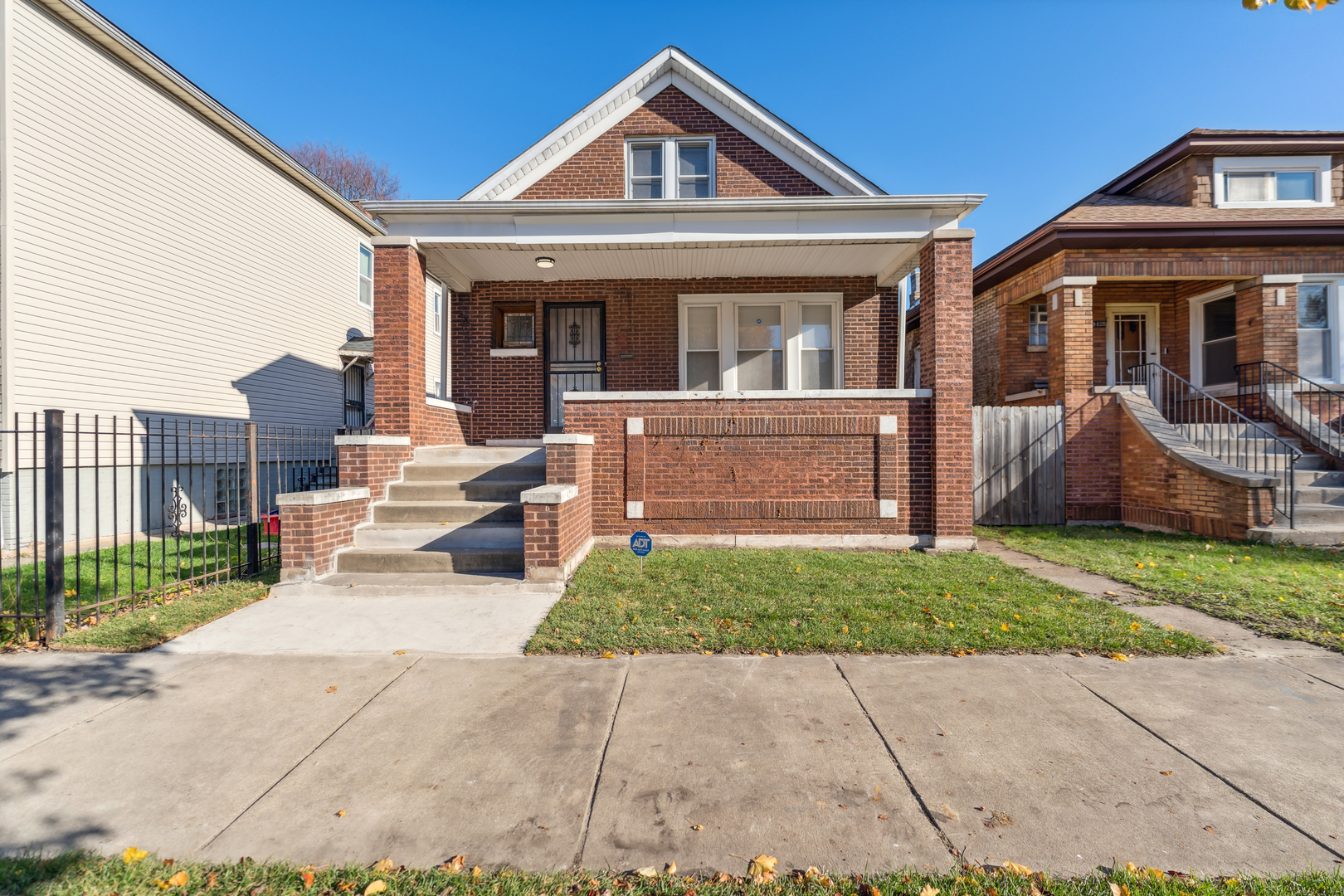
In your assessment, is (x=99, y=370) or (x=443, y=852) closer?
(x=443, y=852)

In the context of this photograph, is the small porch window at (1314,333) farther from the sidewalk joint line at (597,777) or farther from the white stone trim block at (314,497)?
the white stone trim block at (314,497)

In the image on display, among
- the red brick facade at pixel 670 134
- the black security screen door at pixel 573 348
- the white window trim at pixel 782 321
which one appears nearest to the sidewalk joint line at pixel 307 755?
the black security screen door at pixel 573 348

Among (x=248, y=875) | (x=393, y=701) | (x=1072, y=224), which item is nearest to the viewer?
(x=248, y=875)

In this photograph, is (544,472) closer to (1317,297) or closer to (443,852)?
(443,852)

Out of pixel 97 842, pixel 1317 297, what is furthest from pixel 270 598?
pixel 1317 297

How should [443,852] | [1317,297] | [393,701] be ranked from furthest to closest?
[1317,297] → [393,701] → [443,852]

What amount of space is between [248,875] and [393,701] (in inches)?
55.7

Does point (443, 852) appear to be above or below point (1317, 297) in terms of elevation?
below

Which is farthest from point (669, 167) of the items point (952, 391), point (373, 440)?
point (373, 440)

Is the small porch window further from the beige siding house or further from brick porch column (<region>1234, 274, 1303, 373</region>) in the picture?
the beige siding house

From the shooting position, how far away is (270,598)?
5.68 metres

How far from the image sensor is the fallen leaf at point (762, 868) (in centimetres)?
211

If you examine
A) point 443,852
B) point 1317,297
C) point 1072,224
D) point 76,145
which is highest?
point 76,145

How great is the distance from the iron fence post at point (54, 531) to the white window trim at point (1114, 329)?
16784 mm
